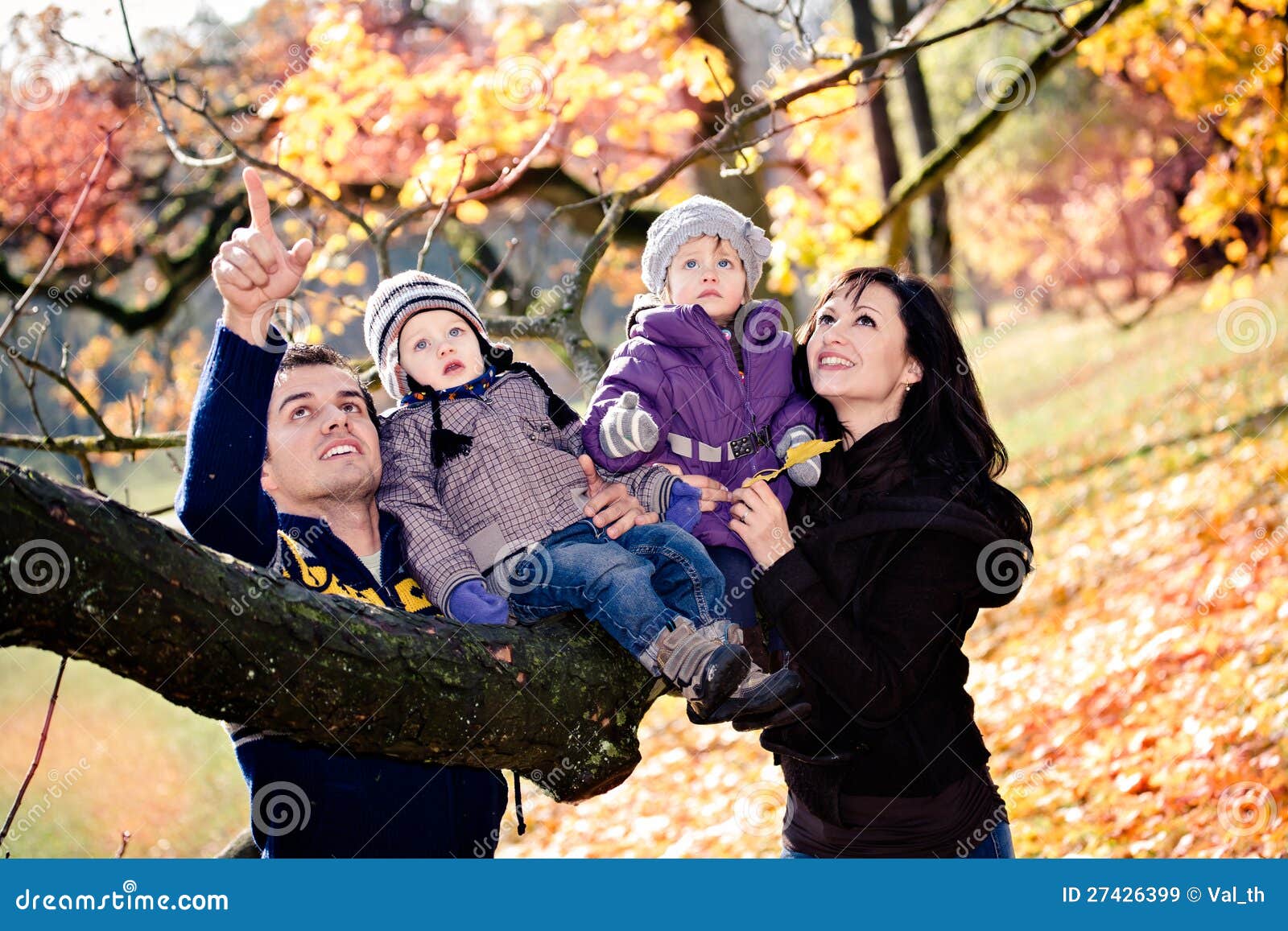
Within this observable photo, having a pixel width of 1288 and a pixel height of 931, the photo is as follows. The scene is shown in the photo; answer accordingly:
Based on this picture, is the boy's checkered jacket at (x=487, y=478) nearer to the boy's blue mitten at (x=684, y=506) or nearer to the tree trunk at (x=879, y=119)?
the boy's blue mitten at (x=684, y=506)

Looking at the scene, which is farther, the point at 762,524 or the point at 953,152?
the point at 953,152

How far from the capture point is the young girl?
305 centimetres

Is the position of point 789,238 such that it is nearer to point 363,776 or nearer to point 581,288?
point 581,288

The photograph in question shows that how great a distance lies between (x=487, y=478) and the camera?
2930 mm

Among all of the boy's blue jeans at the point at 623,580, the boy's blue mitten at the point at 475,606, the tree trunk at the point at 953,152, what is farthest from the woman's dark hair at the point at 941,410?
the tree trunk at the point at 953,152

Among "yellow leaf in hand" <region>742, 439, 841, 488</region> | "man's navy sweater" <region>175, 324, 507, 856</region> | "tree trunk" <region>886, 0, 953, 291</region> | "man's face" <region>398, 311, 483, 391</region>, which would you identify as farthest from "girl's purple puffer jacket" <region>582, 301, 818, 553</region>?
"tree trunk" <region>886, 0, 953, 291</region>

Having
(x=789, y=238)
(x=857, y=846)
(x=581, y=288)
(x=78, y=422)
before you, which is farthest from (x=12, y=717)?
(x=857, y=846)

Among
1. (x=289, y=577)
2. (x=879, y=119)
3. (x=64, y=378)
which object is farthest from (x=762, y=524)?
(x=879, y=119)

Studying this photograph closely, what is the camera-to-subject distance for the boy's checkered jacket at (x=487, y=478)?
2.85m

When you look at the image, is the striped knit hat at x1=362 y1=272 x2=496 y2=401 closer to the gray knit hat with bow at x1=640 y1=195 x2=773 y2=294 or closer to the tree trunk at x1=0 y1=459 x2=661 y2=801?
the gray knit hat with bow at x1=640 y1=195 x2=773 y2=294

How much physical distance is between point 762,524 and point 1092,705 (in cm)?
495

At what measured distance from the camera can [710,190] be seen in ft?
23.9

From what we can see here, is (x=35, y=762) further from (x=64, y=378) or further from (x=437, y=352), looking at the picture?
(x=64, y=378)
